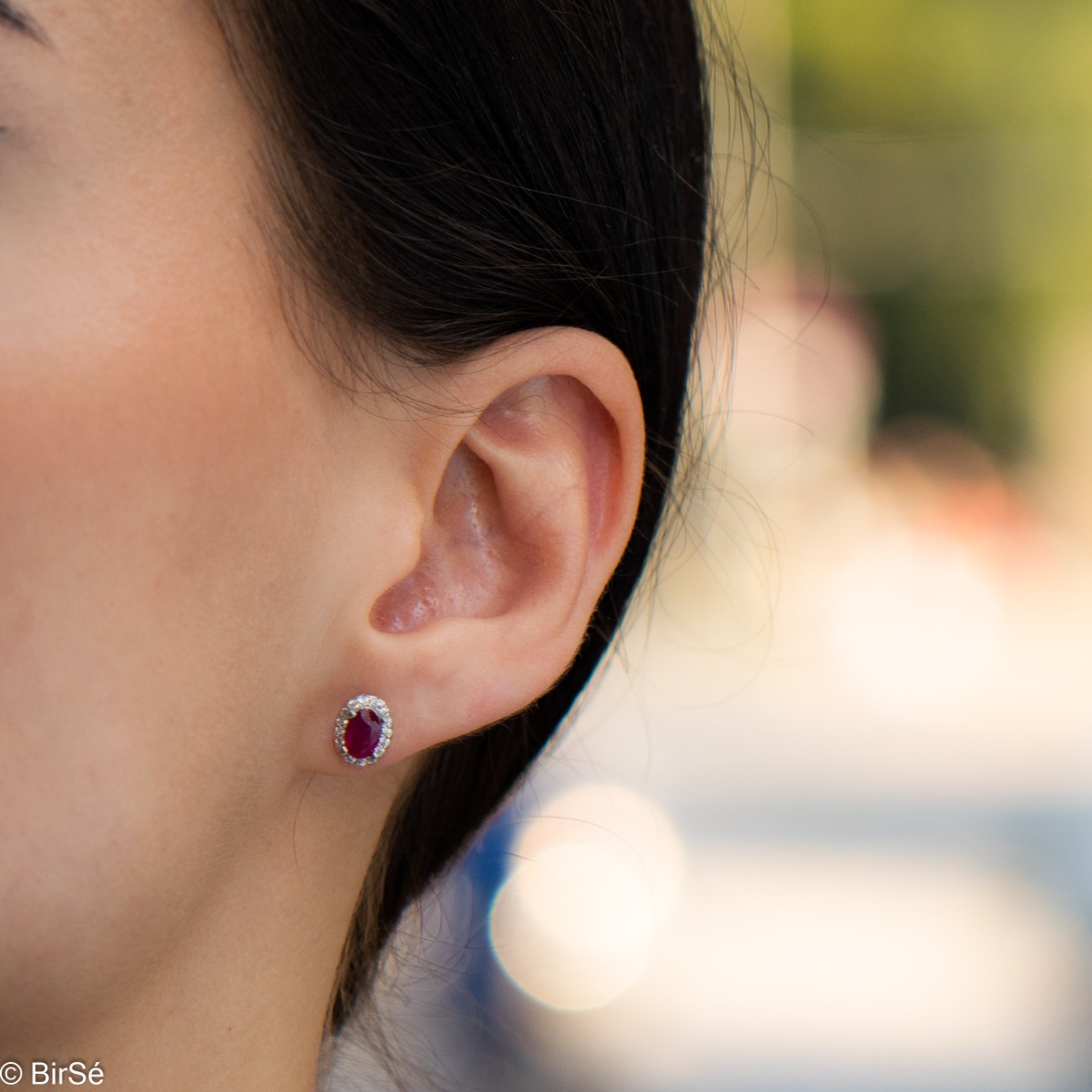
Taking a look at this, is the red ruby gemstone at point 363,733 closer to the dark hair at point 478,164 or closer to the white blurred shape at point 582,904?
the dark hair at point 478,164

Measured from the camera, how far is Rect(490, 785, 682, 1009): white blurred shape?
457 cm

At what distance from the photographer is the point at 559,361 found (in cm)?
115

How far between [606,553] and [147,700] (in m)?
0.41

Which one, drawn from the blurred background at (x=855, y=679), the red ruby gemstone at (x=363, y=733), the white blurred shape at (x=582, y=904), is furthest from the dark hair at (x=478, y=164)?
the white blurred shape at (x=582, y=904)

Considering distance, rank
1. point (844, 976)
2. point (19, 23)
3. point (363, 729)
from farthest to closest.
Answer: point (844, 976)
point (363, 729)
point (19, 23)

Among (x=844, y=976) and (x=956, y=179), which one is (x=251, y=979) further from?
(x=956, y=179)

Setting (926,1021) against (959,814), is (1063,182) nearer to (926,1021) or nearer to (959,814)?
(959,814)

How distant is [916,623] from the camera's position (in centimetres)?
788

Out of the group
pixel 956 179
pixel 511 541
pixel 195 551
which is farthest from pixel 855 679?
pixel 195 551

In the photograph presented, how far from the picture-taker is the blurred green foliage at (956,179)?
889 cm

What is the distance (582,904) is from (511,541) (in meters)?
4.13

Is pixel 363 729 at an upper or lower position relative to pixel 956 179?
lower

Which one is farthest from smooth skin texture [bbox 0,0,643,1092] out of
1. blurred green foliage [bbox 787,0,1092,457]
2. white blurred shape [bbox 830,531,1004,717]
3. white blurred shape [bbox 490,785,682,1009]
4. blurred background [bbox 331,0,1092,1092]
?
blurred green foliage [bbox 787,0,1092,457]

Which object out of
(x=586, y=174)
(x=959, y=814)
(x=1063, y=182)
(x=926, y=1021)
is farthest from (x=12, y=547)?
(x=1063, y=182)
